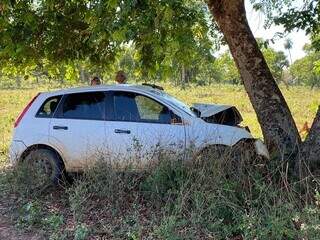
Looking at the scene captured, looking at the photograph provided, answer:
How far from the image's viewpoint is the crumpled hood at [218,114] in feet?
27.2

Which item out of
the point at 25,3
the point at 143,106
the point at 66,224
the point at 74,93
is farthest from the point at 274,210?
the point at 25,3

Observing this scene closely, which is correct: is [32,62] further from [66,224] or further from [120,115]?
[66,224]

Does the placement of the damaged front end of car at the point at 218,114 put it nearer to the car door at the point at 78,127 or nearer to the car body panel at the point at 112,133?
the car body panel at the point at 112,133

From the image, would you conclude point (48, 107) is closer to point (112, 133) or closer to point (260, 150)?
point (112, 133)

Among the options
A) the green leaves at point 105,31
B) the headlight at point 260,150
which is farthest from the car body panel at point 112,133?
the green leaves at point 105,31

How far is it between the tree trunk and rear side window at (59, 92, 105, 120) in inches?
96.6

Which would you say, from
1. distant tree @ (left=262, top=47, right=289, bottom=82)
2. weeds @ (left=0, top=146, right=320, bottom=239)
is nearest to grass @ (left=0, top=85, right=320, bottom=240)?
weeds @ (left=0, top=146, right=320, bottom=239)

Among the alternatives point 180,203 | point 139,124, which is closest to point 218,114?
point 139,124

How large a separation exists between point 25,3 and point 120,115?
3178mm

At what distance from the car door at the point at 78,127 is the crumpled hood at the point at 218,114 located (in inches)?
66.9

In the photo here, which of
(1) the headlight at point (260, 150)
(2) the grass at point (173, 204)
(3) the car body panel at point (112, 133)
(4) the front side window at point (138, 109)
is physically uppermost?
(4) the front side window at point (138, 109)

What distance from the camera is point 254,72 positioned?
7.99m

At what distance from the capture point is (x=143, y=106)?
27.8 feet

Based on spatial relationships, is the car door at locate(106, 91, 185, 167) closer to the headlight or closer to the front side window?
the front side window
